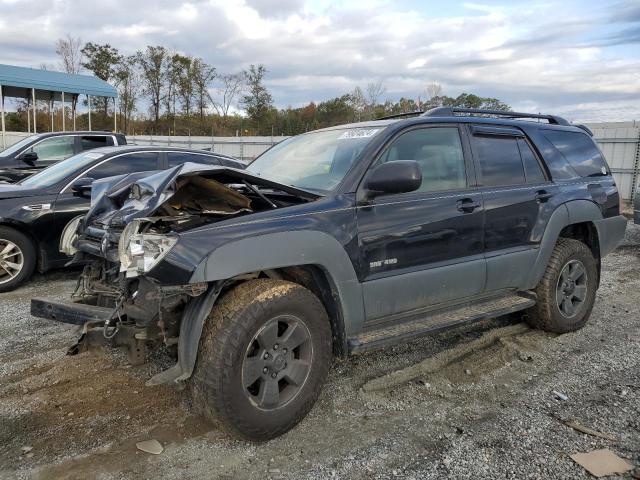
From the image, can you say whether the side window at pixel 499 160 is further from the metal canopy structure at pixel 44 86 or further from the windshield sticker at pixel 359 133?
the metal canopy structure at pixel 44 86

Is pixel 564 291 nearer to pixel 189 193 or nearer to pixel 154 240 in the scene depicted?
pixel 189 193

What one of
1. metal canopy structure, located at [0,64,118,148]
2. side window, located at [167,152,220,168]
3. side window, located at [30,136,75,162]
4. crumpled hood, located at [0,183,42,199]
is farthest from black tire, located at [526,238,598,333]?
metal canopy structure, located at [0,64,118,148]

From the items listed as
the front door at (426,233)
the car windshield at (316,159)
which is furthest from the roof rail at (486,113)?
the car windshield at (316,159)

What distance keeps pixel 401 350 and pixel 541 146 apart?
2.29 m

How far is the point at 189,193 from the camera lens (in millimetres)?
3213

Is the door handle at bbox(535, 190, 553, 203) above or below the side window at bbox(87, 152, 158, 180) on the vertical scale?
below

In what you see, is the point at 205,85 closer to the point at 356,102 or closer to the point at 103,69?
the point at 103,69

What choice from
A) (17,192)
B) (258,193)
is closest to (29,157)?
(17,192)

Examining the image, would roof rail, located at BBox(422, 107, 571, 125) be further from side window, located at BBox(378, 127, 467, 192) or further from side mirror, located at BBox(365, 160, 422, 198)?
side mirror, located at BBox(365, 160, 422, 198)

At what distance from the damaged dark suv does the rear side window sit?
0.36m

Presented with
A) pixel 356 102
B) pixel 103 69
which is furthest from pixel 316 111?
pixel 103 69

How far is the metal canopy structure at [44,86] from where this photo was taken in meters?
22.4

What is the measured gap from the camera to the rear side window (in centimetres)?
502

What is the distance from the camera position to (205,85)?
47594 millimetres
